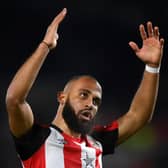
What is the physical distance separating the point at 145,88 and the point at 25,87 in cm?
63

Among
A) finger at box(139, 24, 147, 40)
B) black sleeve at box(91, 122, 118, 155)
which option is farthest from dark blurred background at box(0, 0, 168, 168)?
Result: finger at box(139, 24, 147, 40)

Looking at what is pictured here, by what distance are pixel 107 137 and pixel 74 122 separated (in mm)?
225

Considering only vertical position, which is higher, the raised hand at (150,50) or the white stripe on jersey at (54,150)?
the raised hand at (150,50)

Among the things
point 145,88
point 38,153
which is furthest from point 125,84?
point 38,153

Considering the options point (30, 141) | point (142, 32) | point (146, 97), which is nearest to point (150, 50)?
point (142, 32)

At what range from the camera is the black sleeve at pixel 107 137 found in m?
2.10

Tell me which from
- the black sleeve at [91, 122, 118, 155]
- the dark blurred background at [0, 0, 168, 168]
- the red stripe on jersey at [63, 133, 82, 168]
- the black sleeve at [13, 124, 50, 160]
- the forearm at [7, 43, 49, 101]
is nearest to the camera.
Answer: the forearm at [7, 43, 49, 101]

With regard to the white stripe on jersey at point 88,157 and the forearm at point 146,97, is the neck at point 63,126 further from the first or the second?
the forearm at point 146,97

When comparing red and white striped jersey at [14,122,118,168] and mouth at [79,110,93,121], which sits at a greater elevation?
mouth at [79,110,93,121]

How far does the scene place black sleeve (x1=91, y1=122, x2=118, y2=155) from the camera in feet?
6.88

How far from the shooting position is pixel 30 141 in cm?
182

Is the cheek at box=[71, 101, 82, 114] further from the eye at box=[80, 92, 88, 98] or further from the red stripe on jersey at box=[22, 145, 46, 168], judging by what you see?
the red stripe on jersey at box=[22, 145, 46, 168]

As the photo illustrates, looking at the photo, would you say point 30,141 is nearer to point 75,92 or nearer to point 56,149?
point 56,149

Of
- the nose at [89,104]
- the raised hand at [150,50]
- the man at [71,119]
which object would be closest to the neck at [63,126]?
the man at [71,119]
